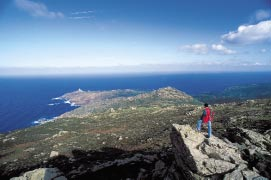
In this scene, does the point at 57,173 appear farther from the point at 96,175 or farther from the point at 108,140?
the point at 108,140

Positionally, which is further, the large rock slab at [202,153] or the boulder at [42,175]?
the boulder at [42,175]

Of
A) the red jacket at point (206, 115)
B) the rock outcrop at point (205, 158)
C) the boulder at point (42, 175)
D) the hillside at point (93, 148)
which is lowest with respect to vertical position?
the hillside at point (93, 148)

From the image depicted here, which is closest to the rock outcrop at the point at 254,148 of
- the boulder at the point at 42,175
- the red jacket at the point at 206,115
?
the red jacket at the point at 206,115

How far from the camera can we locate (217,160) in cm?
2788

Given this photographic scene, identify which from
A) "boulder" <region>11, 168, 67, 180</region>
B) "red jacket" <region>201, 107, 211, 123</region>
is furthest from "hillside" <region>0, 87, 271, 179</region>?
"boulder" <region>11, 168, 67, 180</region>

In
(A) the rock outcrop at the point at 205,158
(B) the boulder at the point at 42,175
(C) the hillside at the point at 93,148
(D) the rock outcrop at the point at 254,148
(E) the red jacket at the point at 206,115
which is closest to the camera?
(A) the rock outcrop at the point at 205,158

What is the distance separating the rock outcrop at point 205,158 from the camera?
26594mm

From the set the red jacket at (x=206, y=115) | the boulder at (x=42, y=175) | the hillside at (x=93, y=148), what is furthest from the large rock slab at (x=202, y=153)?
the boulder at (x=42, y=175)

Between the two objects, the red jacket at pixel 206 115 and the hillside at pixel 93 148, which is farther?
the hillside at pixel 93 148

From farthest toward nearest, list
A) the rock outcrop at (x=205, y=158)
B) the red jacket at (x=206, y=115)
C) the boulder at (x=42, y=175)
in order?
the boulder at (x=42, y=175) < the red jacket at (x=206, y=115) < the rock outcrop at (x=205, y=158)

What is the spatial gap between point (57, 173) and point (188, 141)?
2872 centimetres

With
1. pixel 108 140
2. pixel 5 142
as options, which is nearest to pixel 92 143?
pixel 108 140

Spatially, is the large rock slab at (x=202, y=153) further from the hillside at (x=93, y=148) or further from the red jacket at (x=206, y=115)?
the hillside at (x=93, y=148)

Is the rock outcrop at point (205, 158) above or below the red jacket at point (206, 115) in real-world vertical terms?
below
